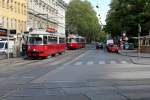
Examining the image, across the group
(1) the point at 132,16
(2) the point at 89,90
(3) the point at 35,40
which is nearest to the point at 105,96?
(2) the point at 89,90

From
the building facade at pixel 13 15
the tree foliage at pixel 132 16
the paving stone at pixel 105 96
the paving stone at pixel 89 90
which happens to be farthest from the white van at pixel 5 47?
the paving stone at pixel 105 96

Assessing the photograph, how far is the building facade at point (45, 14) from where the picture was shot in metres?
90.0

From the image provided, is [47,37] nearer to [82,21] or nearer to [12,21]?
[12,21]

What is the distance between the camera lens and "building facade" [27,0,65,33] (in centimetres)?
9000

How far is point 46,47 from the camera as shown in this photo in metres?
50.7

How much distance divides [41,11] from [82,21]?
1847 inches

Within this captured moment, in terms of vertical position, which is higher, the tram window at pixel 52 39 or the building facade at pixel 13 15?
the building facade at pixel 13 15

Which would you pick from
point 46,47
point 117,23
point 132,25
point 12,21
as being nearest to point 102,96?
point 46,47

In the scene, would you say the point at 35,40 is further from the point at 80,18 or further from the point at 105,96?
the point at 80,18

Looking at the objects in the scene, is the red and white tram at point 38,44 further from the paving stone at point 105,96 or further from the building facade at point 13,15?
the paving stone at point 105,96

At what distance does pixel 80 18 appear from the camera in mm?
146250

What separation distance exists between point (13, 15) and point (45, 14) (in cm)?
1979

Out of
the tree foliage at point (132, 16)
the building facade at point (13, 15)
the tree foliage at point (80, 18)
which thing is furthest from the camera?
the tree foliage at point (80, 18)

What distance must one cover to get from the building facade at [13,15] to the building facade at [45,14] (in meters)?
3.76
